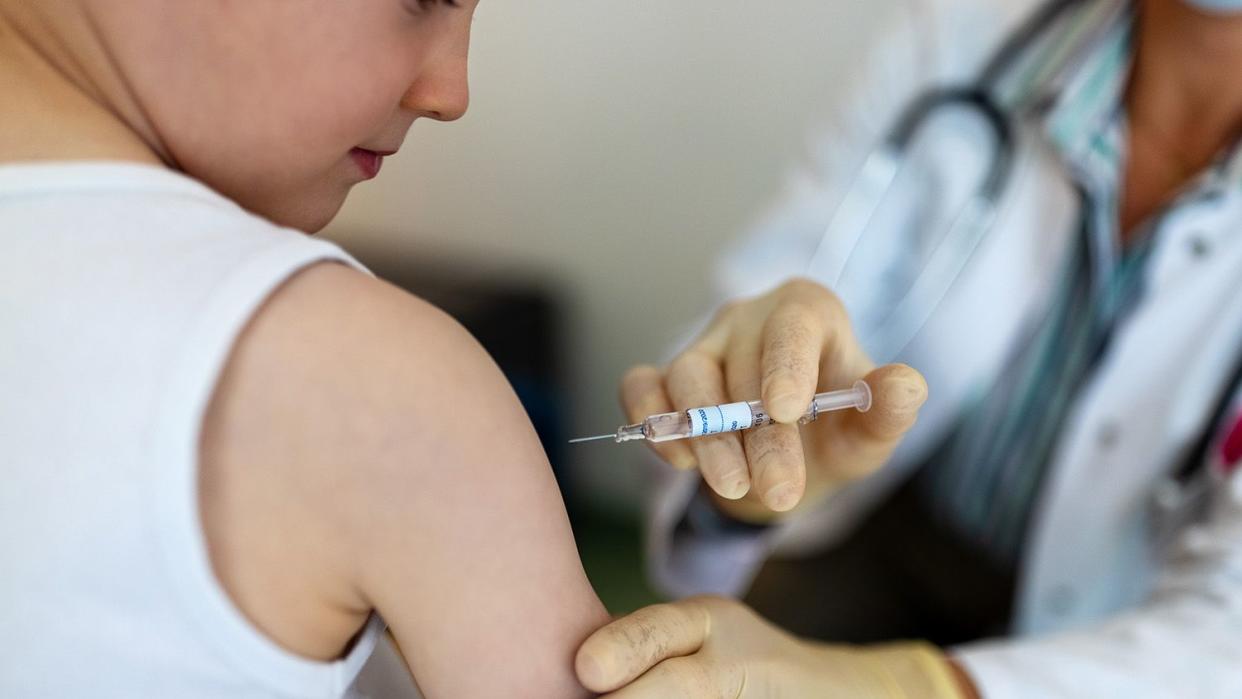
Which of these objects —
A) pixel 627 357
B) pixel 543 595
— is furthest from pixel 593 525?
pixel 543 595

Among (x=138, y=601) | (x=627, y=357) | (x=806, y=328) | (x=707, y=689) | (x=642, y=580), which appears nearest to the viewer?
(x=138, y=601)

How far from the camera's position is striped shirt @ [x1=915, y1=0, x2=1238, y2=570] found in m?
1.16

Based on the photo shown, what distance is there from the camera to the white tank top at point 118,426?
0.45 meters

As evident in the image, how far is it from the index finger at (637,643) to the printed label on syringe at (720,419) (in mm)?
121

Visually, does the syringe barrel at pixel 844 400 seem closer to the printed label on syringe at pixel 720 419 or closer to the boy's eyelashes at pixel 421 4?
the printed label on syringe at pixel 720 419

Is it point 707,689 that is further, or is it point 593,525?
point 593,525

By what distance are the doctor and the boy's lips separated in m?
0.31

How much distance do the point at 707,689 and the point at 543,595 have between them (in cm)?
18

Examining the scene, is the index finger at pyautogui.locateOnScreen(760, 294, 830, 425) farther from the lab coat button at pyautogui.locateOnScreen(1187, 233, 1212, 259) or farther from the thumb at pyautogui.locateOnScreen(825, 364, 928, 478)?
the lab coat button at pyautogui.locateOnScreen(1187, 233, 1212, 259)

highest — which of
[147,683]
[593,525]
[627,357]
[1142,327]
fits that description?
[1142,327]

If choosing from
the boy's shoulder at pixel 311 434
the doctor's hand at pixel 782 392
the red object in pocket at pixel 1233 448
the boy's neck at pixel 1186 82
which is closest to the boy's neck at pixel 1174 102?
the boy's neck at pixel 1186 82

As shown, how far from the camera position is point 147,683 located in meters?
0.49

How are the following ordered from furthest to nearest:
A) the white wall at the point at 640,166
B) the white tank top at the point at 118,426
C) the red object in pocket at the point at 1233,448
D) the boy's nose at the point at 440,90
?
the white wall at the point at 640,166 < the red object in pocket at the point at 1233,448 < the boy's nose at the point at 440,90 < the white tank top at the point at 118,426

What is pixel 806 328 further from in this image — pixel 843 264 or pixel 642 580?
pixel 642 580
